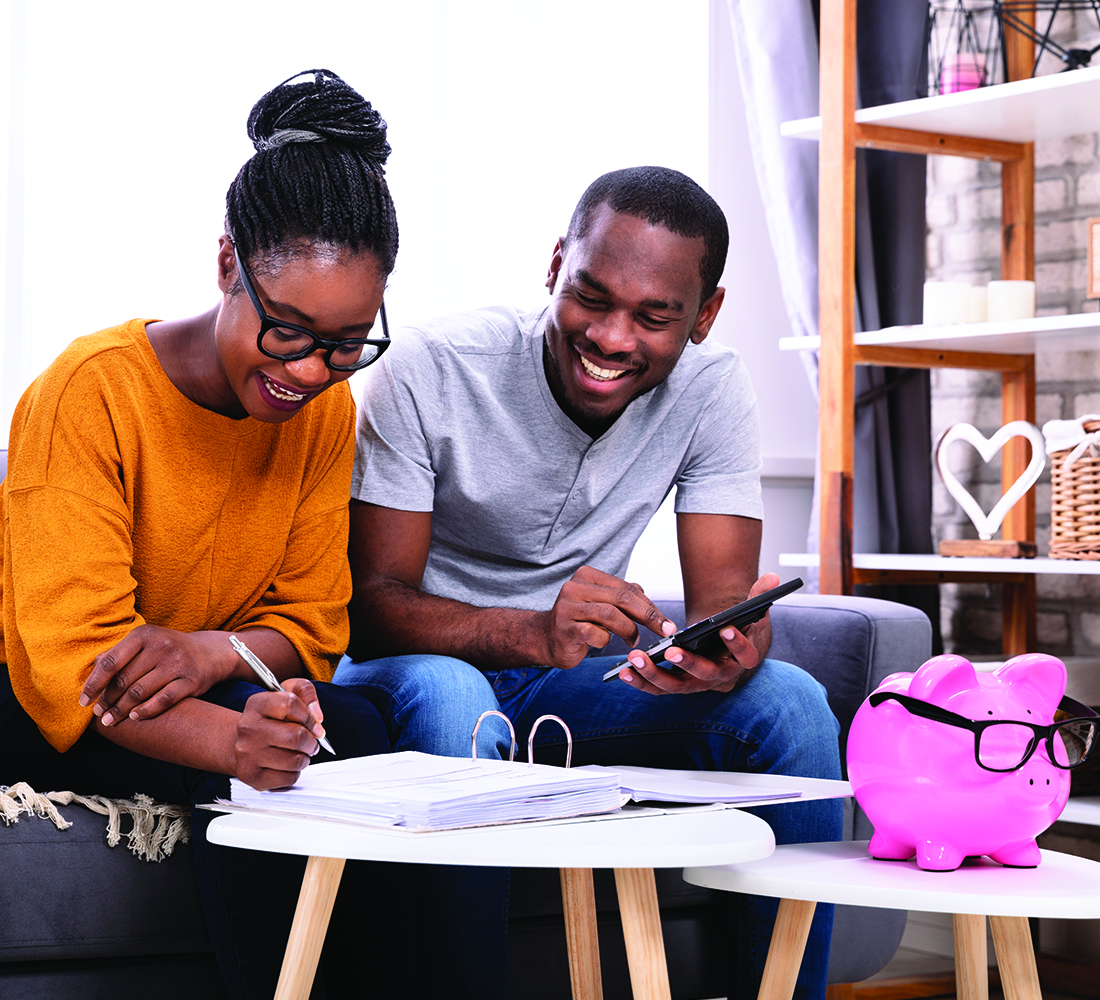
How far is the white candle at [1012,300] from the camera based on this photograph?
2492 mm

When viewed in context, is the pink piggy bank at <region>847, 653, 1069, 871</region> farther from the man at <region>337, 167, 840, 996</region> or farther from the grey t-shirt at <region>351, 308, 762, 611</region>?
the grey t-shirt at <region>351, 308, 762, 611</region>

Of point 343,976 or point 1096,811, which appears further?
point 1096,811

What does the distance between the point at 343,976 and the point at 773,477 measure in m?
2.08

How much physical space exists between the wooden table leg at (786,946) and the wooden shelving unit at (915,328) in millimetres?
1371

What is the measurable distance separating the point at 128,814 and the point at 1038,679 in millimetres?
893

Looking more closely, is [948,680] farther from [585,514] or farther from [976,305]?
[976,305]

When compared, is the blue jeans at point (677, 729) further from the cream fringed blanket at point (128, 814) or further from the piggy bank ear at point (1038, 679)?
the piggy bank ear at point (1038, 679)

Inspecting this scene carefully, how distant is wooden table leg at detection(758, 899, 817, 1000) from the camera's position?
1180 millimetres

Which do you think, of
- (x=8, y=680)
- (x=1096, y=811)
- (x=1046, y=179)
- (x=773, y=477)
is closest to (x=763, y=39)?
(x=1046, y=179)

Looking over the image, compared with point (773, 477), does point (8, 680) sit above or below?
above

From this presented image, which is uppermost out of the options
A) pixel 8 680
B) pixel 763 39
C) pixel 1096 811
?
Result: pixel 763 39

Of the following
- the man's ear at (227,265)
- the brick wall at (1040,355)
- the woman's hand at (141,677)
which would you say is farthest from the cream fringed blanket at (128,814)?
the brick wall at (1040,355)

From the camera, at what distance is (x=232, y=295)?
1.42m

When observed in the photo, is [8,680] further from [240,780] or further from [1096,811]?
[1096,811]
